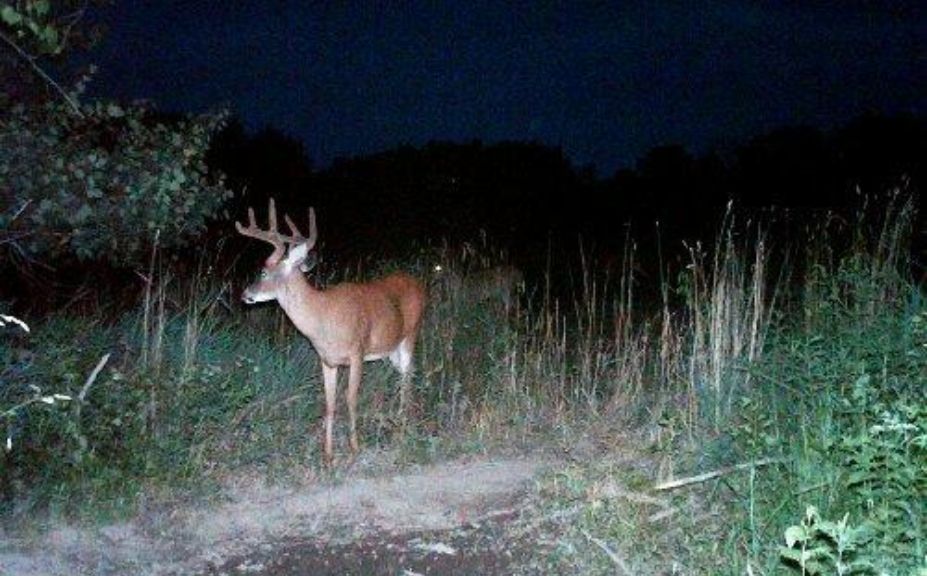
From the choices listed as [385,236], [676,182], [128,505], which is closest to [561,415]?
[128,505]

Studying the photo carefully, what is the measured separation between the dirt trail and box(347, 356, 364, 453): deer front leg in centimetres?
91

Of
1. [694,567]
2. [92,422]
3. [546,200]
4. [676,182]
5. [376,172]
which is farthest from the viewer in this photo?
[676,182]

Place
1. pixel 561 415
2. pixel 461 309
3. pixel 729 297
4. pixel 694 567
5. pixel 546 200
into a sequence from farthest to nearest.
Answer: pixel 546 200, pixel 461 309, pixel 561 415, pixel 729 297, pixel 694 567

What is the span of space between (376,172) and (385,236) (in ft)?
13.3

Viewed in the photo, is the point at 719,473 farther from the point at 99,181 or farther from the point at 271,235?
the point at 271,235

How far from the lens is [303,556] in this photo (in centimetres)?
642

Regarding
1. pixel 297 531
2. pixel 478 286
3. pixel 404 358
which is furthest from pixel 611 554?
pixel 478 286

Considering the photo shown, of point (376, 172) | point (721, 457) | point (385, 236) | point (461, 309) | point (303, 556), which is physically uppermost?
point (376, 172)

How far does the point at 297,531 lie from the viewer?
6.86 m

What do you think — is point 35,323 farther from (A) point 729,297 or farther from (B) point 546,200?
(B) point 546,200

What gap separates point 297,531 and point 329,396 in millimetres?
2406

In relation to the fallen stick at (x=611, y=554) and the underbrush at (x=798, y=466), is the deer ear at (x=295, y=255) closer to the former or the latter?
the underbrush at (x=798, y=466)

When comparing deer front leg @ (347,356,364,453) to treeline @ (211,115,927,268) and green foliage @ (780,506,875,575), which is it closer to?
green foliage @ (780,506,875,575)

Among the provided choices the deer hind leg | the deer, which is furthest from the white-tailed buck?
the deer
